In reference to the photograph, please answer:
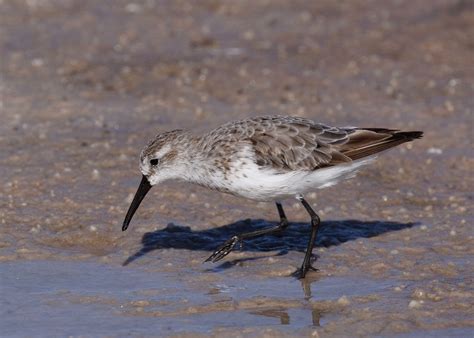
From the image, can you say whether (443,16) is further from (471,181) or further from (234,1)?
(471,181)

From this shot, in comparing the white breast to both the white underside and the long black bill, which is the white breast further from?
the long black bill

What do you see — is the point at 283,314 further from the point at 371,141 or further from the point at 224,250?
the point at 371,141

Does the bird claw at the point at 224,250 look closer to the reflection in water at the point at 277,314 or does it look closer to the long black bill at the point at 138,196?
the long black bill at the point at 138,196

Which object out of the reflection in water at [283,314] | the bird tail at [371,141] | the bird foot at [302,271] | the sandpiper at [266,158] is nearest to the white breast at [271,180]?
the sandpiper at [266,158]

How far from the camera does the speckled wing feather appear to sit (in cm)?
902

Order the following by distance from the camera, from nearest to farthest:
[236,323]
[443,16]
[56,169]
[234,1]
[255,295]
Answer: [236,323] < [255,295] < [56,169] < [443,16] < [234,1]

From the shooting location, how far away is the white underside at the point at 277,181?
881 cm

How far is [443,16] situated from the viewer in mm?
17031

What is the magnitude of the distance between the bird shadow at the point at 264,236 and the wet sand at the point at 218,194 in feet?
0.09

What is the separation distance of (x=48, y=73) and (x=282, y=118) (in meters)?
6.46

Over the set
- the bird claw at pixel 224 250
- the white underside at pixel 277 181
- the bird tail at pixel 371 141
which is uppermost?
the bird tail at pixel 371 141

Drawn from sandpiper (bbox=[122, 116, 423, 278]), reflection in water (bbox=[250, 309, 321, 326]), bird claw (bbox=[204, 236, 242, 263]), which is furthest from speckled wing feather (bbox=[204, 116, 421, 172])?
reflection in water (bbox=[250, 309, 321, 326])

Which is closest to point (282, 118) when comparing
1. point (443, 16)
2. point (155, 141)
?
point (155, 141)

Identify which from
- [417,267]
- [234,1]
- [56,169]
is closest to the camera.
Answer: [417,267]
